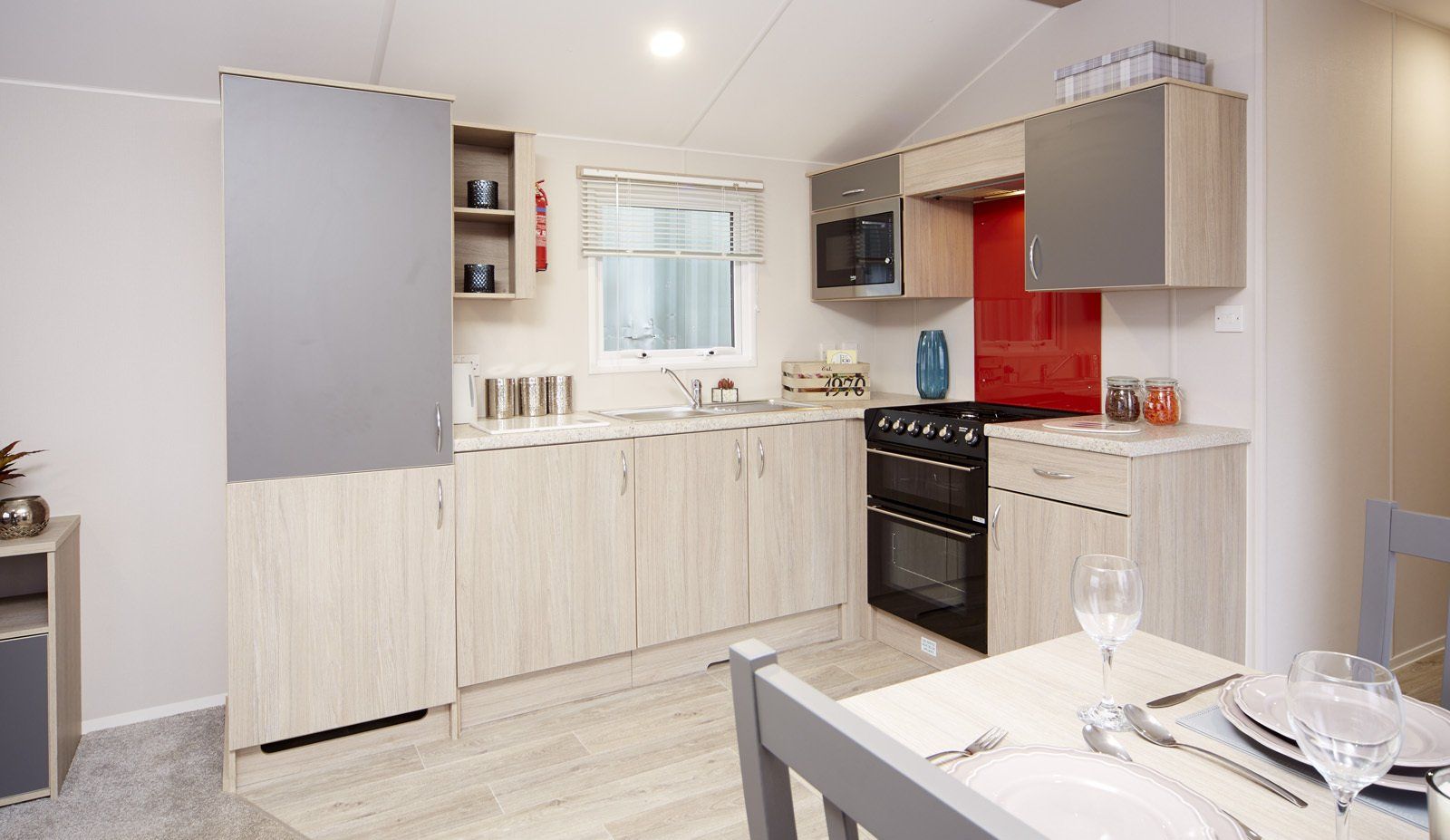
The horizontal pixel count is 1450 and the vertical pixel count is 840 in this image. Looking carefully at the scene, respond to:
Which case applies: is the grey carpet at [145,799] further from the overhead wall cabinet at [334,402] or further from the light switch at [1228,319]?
the light switch at [1228,319]

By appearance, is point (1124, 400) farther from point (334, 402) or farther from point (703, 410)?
point (334, 402)

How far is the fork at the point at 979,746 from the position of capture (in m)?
1.06

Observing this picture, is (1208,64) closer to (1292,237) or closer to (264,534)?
(1292,237)

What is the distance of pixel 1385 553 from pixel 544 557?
7.92 feet

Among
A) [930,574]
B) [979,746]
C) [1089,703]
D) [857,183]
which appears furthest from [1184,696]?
[857,183]

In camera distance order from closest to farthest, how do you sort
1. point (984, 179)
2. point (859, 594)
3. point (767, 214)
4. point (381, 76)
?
point (381, 76) → point (984, 179) → point (859, 594) → point (767, 214)

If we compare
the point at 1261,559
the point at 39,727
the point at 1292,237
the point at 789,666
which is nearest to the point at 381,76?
the point at 39,727

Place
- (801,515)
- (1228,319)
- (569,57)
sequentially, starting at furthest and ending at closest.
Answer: (801,515) → (569,57) → (1228,319)

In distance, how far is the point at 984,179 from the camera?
132 inches

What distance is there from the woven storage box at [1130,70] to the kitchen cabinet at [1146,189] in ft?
0.24

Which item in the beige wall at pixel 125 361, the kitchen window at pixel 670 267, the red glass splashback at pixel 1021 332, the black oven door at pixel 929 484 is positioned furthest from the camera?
the kitchen window at pixel 670 267

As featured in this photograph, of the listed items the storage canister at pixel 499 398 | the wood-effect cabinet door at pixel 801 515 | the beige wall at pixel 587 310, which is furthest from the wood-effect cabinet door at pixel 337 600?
the wood-effect cabinet door at pixel 801 515

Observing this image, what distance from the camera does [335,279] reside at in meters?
2.72

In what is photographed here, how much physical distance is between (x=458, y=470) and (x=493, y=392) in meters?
0.64
